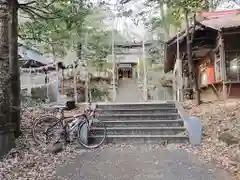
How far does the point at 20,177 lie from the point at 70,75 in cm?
1740

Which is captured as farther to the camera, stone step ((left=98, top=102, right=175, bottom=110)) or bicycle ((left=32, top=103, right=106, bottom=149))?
stone step ((left=98, top=102, right=175, bottom=110))

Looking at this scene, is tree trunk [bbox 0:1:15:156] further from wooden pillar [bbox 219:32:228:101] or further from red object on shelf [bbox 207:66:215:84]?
red object on shelf [bbox 207:66:215:84]

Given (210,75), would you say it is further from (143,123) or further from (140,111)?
(143,123)

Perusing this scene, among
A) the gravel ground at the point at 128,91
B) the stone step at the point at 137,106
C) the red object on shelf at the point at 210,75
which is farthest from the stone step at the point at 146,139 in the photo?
the gravel ground at the point at 128,91

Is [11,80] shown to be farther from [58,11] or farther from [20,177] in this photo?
[20,177]

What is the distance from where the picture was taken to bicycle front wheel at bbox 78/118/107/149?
755 centimetres

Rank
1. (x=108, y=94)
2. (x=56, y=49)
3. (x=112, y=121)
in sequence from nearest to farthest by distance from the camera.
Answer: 1. (x=112, y=121)
2. (x=56, y=49)
3. (x=108, y=94)

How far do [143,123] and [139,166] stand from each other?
3440mm

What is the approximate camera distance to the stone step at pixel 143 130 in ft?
27.2

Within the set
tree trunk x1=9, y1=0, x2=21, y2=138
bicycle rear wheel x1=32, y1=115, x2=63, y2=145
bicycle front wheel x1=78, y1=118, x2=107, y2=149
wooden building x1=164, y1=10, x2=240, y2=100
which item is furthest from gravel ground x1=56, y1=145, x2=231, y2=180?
wooden building x1=164, y1=10, x2=240, y2=100

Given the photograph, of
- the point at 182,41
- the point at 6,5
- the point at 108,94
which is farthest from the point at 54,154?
the point at 108,94

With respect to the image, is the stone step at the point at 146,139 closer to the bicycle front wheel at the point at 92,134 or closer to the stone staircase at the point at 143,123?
the stone staircase at the point at 143,123

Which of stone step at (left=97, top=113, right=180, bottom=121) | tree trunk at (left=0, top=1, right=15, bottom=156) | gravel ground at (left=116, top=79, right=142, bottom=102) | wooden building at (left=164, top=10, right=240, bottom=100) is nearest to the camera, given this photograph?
tree trunk at (left=0, top=1, right=15, bottom=156)

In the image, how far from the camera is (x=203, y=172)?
16.6ft
